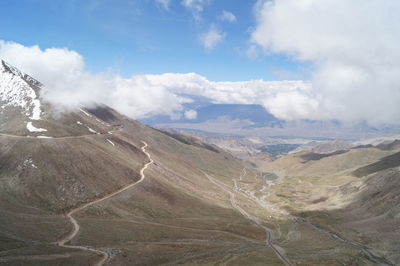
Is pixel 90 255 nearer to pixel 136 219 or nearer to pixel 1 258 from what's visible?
pixel 1 258

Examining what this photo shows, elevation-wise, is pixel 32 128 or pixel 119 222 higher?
pixel 32 128

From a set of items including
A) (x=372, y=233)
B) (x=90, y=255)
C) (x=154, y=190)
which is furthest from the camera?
(x=154, y=190)

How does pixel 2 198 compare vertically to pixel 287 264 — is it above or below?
above

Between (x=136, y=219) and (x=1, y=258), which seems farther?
(x=136, y=219)

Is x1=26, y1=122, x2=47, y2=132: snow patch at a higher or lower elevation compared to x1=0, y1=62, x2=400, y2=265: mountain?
higher

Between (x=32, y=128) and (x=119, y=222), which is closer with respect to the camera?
(x=119, y=222)

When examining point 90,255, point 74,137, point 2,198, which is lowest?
point 90,255

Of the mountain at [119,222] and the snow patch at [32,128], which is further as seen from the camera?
the snow patch at [32,128]

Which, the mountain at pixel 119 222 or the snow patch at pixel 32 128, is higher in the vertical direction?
the snow patch at pixel 32 128

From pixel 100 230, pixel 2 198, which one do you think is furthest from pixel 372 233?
pixel 2 198

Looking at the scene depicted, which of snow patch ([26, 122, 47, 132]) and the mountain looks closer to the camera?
the mountain

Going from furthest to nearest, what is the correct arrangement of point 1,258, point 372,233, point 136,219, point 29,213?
1. point 372,233
2. point 136,219
3. point 29,213
4. point 1,258
